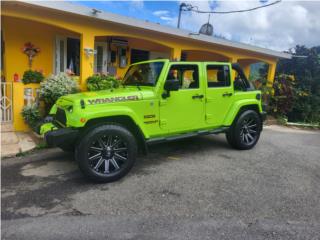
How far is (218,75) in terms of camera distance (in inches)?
216

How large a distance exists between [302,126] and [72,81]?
8837 mm

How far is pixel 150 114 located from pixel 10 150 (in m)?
2.89

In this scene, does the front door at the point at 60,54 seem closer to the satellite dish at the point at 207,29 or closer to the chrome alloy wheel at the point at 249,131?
the chrome alloy wheel at the point at 249,131

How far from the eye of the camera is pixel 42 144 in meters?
5.54

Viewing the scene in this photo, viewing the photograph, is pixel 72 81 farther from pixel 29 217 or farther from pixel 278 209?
pixel 278 209

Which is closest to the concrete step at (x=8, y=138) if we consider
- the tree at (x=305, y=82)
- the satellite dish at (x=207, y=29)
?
the satellite dish at (x=207, y=29)

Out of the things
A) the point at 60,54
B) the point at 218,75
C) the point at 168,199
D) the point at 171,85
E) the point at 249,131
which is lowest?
the point at 168,199

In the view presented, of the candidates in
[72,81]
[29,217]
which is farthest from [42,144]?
[29,217]

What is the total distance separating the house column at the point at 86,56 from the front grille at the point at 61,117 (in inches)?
122

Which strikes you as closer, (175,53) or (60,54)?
(60,54)

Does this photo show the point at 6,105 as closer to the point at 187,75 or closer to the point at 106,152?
the point at 106,152

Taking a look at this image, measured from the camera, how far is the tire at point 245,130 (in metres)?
5.69

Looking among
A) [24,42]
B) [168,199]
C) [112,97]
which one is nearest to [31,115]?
[24,42]

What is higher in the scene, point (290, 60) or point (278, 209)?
point (290, 60)
